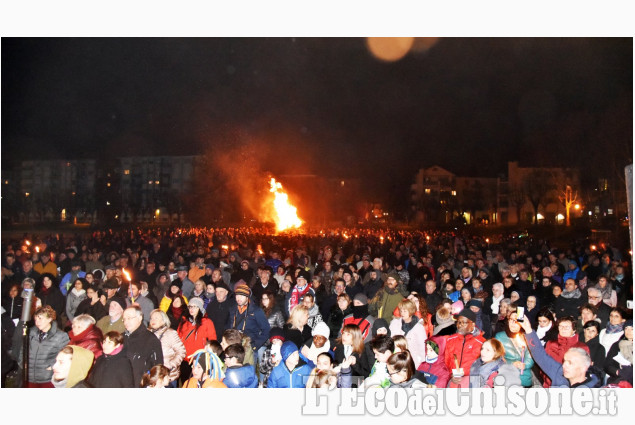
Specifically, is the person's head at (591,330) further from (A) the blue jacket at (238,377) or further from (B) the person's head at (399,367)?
(A) the blue jacket at (238,377)

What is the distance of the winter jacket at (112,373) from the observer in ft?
17.0

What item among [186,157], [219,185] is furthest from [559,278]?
[186,157]

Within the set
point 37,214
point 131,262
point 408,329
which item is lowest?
point 408,329

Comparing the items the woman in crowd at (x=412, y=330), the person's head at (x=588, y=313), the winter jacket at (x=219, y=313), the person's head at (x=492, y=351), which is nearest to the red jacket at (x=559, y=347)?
the person's head at (x=588, y=313)

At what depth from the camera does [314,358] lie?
19.4 feet

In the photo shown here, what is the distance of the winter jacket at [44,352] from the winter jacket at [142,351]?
2.50ft

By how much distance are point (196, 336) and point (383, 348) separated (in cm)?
261

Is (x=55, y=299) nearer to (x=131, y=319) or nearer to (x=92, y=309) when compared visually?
(x=92, y=309)

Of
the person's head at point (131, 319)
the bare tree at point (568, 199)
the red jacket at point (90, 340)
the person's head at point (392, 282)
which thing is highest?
the bare tree at point (568, 199)

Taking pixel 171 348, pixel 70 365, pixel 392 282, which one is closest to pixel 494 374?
pixel 392 282

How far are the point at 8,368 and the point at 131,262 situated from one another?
7864 millimetres

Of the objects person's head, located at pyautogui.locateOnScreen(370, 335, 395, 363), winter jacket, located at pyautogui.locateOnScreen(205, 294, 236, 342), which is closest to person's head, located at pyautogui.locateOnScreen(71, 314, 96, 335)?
winter jacket, located at pyautogui.locateOnScreen(205, 294, 236, 342)

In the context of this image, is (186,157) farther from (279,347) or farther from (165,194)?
(279,347)

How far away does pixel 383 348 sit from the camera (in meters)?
5.23
